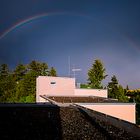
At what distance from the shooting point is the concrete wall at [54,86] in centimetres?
2717

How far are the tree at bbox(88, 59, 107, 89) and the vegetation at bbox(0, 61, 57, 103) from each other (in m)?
7.75

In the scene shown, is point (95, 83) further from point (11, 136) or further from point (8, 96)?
point (11, 136)

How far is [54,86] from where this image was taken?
1102 inches

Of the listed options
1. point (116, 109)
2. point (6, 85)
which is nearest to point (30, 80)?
point (6, 85)

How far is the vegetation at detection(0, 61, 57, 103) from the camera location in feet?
125

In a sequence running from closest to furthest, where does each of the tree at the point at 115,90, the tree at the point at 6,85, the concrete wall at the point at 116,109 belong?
the concrete wall at the point at 116,109 → the tree at the point at 115,90 → the tree at the point at 6,85

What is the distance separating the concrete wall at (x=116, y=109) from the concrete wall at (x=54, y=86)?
44.3 ft

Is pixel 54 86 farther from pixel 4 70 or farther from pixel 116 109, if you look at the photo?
pixel 4 70

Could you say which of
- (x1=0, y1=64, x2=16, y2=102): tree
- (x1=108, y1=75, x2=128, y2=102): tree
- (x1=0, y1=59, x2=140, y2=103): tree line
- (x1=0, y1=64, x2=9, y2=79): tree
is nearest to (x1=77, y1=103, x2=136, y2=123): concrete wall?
(x1=108, y1=75, x2=128, y2=102): tree

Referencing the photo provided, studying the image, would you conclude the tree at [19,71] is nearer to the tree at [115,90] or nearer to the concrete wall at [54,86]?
the tree at [115,90]

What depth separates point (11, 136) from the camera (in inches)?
→ 212

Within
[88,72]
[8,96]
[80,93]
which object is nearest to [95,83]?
[88,72]

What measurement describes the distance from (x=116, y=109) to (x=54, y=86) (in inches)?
564

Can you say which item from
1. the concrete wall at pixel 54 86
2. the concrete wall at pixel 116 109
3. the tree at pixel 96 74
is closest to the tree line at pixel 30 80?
the tree at pixel 96 74
